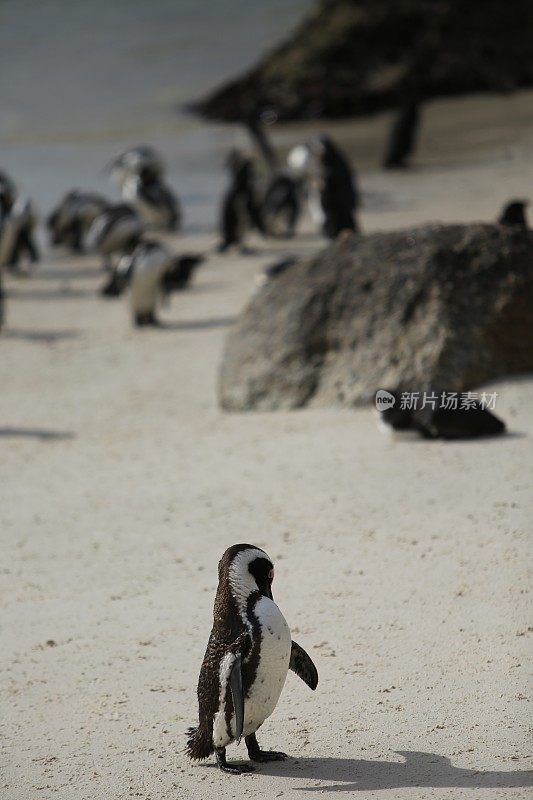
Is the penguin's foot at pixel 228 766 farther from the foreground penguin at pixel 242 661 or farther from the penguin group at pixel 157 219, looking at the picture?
the penguin group at pixel 157 219

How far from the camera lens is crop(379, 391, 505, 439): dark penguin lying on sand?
545cm

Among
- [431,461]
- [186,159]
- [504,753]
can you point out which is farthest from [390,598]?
[186,159]

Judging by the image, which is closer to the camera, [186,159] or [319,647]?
[319,647]

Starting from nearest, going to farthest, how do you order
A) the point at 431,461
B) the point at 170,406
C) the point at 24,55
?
the point at 431,461 → the point at 170,406 → the point at 24,55

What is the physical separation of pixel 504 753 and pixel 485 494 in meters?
2.00

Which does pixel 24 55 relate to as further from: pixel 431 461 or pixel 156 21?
pixel 431 461

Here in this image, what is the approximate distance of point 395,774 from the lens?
9.10ft

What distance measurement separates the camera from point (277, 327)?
684 cm

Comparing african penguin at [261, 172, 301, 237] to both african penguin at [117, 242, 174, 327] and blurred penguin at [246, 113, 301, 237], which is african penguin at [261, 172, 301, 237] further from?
african penguin at [117, 242, 174, 327]

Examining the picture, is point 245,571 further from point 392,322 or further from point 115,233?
point 115,233

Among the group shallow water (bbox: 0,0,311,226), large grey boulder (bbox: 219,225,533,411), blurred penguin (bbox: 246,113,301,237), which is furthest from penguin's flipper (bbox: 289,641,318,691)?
shallow water (bbox: 0,0,311,226)

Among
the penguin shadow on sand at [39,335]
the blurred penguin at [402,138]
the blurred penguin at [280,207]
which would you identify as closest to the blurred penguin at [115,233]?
the blurred penguin at [280,207]

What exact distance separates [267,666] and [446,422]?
2767mm

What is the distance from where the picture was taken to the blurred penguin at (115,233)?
41.6 feet
